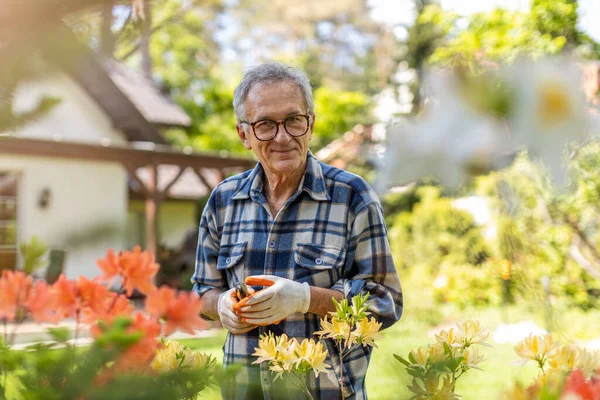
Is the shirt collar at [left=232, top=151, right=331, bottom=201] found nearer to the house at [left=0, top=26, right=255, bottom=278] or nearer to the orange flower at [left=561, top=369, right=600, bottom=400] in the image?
the house at [left=0, top=26, right=255, bottom=278]

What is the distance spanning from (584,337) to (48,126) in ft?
14.9

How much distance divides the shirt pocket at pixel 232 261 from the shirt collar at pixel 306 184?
11 centimetres

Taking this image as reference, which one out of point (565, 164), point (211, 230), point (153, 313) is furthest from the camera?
point (211, 230)

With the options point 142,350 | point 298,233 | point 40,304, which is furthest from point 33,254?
point 298,233

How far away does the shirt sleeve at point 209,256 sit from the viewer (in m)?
1.52

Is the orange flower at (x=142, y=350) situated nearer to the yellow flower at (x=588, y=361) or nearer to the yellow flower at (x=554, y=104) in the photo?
the yellow flower at (x=554, y=104)

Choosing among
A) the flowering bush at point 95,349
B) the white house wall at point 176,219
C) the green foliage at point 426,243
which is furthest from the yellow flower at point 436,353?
the white house wall at point 176,219

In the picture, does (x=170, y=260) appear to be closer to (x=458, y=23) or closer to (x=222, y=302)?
(x=222, y=302)

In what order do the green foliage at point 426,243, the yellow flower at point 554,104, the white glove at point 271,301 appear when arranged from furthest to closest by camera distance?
the green foliage at point 426,243 < the white glove at point 271,301 < the yellow flower at point 554,104

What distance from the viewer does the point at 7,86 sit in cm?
46

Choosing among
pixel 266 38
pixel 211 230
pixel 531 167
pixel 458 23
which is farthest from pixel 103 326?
pixel 266 38

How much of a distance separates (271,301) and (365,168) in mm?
6787

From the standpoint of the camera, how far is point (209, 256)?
5.03 feet

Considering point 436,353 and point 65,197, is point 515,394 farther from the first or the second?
point 65,197
